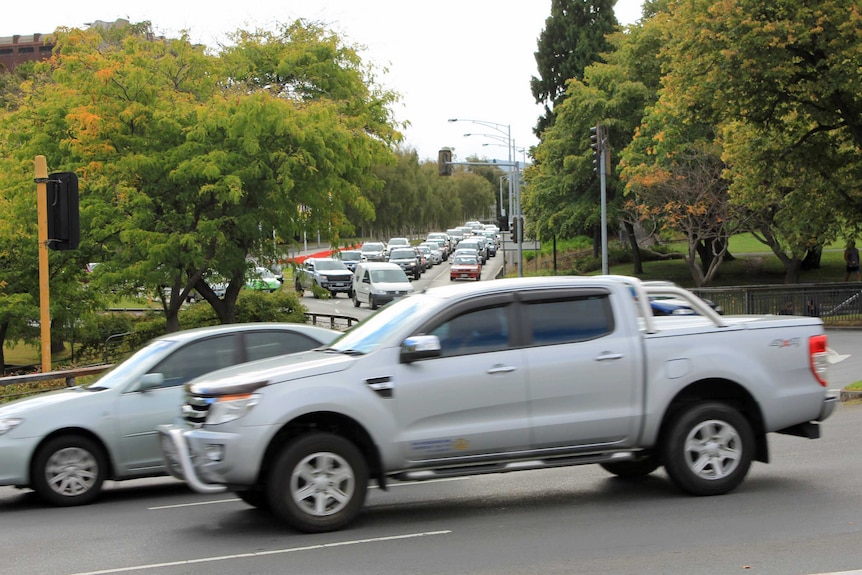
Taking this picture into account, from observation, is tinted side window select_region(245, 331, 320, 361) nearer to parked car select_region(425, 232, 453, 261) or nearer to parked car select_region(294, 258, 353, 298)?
parked car select_region(294, 258, 353, 298)

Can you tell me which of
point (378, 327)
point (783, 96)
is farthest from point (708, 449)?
point (783, 96)

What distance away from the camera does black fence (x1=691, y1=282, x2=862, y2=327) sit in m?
31.6

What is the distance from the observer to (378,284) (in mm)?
42125

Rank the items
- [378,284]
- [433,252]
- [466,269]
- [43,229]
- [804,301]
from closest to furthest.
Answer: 1. [43,229]
2. [804,301]
3. [378,284]
4. [466,269]
5. [433,252]

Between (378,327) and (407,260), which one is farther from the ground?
(407,260)

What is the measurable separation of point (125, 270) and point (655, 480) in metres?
17.5

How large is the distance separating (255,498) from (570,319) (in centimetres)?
315

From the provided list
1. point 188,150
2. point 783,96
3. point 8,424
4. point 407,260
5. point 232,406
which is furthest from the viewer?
point 407,260

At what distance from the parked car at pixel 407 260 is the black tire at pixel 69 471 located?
155 ft

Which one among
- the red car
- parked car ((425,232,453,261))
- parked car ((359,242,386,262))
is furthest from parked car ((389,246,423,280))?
parked car ((425,232,453,261))

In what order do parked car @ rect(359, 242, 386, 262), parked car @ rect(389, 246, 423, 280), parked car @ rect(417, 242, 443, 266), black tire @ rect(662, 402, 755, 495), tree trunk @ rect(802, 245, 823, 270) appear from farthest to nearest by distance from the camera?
parked car @ rect(417, 242, 443, 266) → parked car @ rect(359, 242, 386, 262) → parked car @ rect(389, 246, 423, 280) → tree trunk @ rect(802, 245, 823, 270) → black tire @ rect(662, 402, 755, 495)

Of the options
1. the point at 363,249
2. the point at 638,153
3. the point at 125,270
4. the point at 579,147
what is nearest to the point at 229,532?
the point at 125,270

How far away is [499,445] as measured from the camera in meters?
7.70

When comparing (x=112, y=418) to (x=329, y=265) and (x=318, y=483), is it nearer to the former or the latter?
(x=318, y=483)
